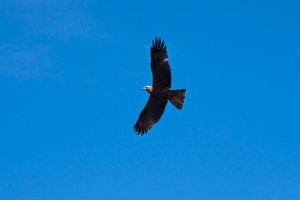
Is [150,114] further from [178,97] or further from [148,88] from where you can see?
[178,97]

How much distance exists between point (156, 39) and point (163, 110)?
332cm

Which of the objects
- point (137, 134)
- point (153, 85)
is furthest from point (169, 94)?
point (137, 134)

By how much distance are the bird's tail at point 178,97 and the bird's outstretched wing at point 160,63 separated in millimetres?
542

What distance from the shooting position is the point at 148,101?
3734 cm

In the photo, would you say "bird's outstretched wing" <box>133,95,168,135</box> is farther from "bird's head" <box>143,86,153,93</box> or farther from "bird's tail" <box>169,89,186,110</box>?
"bird's tail" <box>169,89,186,110</box>

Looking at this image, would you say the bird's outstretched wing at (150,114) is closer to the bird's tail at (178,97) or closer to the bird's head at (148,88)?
the bird's head at (148,88)

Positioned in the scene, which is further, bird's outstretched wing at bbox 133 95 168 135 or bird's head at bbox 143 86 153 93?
bird's outstretched wing at bbox 133 95 168 135

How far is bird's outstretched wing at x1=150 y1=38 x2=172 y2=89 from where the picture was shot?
35.5 metres

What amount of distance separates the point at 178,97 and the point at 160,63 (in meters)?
1.60

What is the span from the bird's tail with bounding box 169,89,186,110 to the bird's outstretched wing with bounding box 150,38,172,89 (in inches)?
A: 21.4

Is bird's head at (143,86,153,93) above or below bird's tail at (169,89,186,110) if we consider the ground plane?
above

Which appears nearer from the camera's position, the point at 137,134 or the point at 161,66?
the point at 161,66

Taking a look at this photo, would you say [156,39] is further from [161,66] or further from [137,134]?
[137,134]

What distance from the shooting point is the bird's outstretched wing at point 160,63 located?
35531 mm
